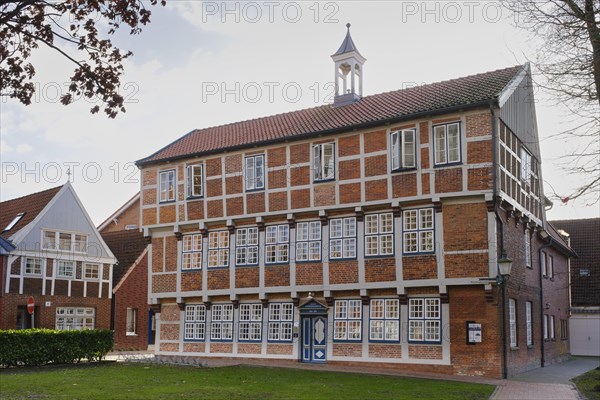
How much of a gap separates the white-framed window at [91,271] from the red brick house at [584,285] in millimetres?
26018

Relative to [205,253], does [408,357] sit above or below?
below

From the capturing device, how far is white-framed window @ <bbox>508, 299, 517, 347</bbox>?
2409 cm

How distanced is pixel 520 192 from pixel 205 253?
1263cm

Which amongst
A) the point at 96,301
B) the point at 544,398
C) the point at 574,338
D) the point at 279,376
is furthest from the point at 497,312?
the point at 96,301

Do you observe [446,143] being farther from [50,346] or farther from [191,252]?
[50,346]

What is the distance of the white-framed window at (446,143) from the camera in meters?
23.5

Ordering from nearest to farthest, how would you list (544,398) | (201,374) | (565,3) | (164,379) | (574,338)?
(565,3)
(544,398)
(164,379)
(201,374)
(574,338)

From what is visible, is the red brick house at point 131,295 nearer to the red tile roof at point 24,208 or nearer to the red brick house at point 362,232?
the red tile roof at point 24,208

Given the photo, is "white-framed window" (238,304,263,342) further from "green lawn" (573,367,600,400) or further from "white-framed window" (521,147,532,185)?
"green lawn" (573,367,600,400)

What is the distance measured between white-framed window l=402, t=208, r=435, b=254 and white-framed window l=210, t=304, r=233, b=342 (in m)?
8.33

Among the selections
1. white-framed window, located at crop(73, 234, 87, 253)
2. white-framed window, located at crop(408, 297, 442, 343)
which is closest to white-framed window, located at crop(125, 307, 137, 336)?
white-framed window, located at crop(73, 234, 87, 253)

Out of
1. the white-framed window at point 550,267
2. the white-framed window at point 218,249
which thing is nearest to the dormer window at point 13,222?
the white-framed window at point 218,249

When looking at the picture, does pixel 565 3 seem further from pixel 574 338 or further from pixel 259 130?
pixel 574 338

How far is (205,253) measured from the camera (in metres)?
29.3
